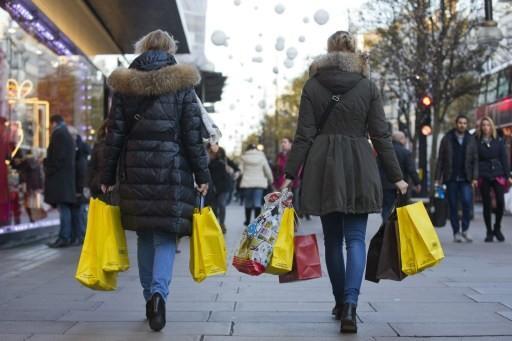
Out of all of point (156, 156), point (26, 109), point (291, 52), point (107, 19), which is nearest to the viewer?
point (156, 156)

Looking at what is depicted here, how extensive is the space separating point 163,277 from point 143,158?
0.77 metres

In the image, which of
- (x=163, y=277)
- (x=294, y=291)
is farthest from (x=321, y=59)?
(x=294, y=291)

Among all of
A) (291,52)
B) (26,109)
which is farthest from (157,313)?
(291,52)

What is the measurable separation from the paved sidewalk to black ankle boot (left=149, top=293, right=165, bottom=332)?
0.16ft

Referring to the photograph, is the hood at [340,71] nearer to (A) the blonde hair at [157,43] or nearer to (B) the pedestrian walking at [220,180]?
(A) the blonde hair at [157,43]

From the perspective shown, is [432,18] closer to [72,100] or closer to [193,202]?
[72,100]

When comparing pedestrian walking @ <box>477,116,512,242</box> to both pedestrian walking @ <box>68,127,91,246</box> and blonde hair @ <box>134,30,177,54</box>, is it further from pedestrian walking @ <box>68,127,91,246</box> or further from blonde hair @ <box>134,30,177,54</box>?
blonde hair @ <box>134,30,177,54</box>

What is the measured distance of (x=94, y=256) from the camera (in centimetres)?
518

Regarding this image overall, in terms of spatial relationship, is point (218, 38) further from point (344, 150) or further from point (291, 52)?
point (344, 150)

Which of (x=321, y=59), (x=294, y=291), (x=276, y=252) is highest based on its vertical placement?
(x=321, y=59)

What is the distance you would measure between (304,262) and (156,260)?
0.97m

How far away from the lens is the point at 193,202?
209 inches

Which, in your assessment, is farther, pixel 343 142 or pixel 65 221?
pixel 65 221

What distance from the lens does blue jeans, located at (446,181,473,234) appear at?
11492 mm
